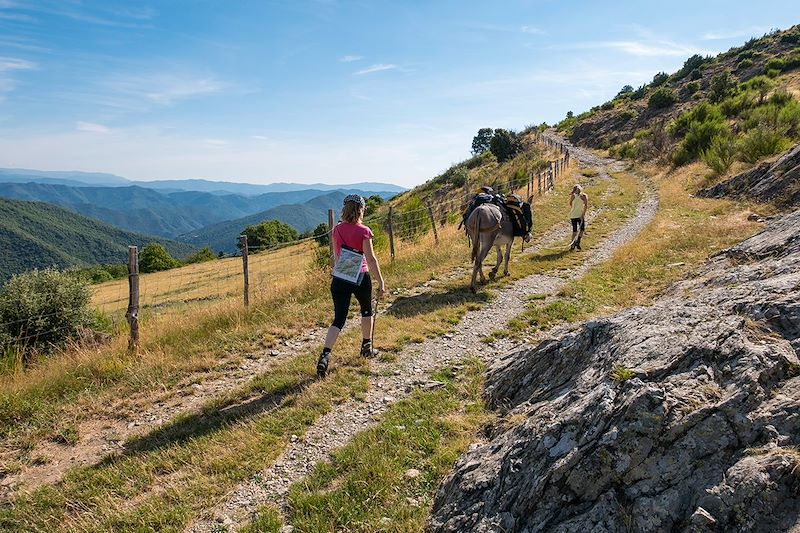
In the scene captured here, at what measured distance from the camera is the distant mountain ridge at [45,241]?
468ft

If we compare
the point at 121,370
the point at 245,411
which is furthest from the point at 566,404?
the point at 121,370

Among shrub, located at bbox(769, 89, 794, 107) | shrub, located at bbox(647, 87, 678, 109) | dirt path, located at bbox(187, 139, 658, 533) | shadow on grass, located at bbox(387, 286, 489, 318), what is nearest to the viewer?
dirt path, located at bbox(187, 139, 658, 533)

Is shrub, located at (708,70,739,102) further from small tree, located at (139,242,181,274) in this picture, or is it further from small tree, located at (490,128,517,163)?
small tree, located at (139,242,181,274)

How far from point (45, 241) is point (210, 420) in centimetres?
20817

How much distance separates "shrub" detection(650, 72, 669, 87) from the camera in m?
66.3

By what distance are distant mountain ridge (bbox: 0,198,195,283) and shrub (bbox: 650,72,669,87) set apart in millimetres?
145989

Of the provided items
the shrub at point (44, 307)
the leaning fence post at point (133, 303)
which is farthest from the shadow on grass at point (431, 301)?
the shrub at point (44, 307)

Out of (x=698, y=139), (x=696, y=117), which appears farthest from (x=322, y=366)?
(x=696, y=117)

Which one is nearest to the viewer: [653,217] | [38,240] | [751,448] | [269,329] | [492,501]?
[751,448]

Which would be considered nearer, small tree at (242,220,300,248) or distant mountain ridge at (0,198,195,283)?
small tree at (242,220,300,248)

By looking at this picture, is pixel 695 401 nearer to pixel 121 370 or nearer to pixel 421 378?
pixel 421 378

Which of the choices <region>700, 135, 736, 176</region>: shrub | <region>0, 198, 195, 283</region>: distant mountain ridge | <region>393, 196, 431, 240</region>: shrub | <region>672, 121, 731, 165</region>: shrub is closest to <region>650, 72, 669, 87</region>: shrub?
<region>672, 121, 731, 165</region>: shrub

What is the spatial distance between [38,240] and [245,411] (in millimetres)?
197280

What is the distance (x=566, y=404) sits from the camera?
3.57 m
